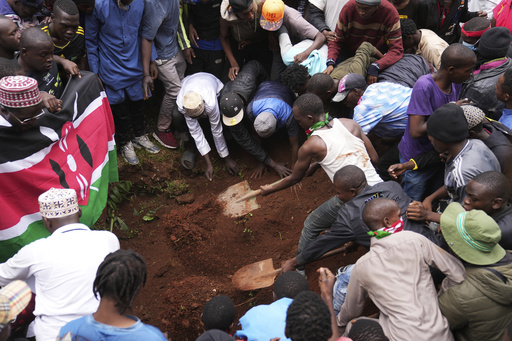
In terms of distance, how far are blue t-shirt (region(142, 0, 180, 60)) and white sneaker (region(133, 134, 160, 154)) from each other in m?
1.08

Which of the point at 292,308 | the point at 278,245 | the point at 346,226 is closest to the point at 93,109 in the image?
the point at 278,245

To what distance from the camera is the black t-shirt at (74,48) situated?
14.6 feet

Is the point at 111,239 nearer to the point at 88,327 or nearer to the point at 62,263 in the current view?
the point at 62,263

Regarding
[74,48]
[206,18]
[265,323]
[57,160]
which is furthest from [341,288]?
[206,18]

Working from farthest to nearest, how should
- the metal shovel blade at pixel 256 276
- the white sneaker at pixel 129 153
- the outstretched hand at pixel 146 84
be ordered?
the white sneaker at pixel 129 153 < the outstretched hand at pixel 146 84 < the metal shovel blade at pixel 256 276

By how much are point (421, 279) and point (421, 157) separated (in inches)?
64.5

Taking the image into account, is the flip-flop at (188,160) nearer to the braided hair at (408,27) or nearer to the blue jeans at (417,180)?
the blue jeans at (417,180)

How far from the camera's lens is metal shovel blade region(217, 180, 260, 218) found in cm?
535

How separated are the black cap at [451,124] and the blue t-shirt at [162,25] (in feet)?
10.5

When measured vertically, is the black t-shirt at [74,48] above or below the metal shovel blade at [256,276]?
above

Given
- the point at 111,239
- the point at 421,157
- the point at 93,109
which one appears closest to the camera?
the point at 111,239

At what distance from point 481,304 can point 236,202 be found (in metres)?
3.18

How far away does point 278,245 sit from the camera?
4.81 m

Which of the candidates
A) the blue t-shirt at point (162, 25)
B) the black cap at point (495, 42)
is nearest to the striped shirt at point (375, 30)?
the black cap at point (495, 42)
